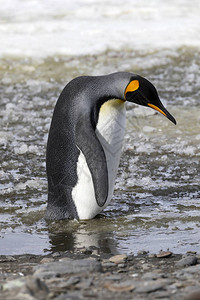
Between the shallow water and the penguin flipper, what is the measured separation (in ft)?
0.89

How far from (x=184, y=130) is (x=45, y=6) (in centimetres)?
783

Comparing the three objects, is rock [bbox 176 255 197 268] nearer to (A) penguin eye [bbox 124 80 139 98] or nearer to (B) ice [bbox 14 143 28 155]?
(A) penguin eye [bbox 124 80 139 98]

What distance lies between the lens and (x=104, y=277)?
2609 mm

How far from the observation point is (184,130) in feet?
20.5

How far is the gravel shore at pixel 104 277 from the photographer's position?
2.31 metres

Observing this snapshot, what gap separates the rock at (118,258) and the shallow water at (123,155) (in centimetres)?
21

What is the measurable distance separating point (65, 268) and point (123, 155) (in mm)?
2873

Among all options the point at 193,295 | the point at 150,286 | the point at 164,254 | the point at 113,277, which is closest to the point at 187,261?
the point at 164,254

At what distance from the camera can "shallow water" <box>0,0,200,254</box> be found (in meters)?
3.72

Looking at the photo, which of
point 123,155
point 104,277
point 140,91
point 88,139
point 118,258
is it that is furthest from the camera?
point 123,155

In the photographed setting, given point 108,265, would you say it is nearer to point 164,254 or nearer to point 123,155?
point 164,254

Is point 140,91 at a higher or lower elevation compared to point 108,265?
higher

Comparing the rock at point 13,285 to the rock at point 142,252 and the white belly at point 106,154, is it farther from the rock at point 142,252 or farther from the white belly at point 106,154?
the white belly at point 106,154

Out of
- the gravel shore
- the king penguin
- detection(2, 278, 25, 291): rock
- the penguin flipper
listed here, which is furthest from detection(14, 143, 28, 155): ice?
detection(2, 278, 25, 291): rock
